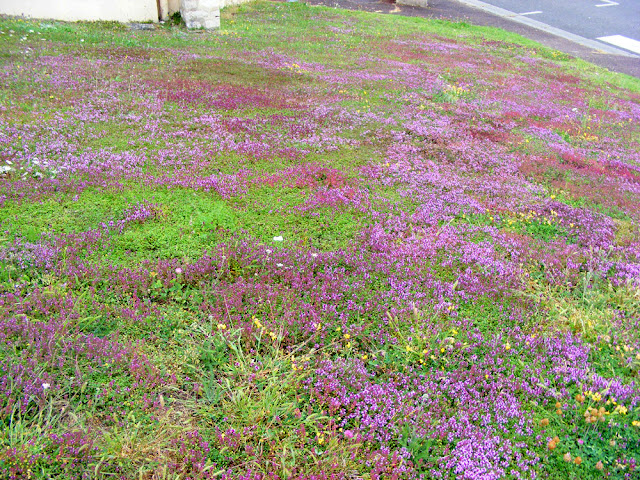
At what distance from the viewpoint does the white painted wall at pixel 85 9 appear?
51.4 ft

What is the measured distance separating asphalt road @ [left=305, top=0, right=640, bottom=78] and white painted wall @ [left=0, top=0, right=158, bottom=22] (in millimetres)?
14192

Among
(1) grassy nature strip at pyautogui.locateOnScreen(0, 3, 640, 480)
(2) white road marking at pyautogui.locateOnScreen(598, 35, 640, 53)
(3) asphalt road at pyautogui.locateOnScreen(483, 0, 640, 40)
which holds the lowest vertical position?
(1) grassy nature strip at pyautogui.locateOnScreen(0, 3, 640, 480)

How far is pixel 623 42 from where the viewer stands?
30625 millimetres

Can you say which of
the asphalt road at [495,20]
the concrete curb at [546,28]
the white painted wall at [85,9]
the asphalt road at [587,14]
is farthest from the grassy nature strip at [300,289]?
the asphalt road at [587,14]

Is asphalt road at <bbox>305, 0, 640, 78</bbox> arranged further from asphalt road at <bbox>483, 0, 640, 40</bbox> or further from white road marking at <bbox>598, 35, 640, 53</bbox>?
white road marking at <bbox>598, 35, 640, 53</bbox>

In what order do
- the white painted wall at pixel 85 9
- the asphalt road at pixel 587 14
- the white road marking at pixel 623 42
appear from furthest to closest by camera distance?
the asphalt road at pixel 587 14, the white road marking at pixel 623 42, the white painted wall at pixel 85 9

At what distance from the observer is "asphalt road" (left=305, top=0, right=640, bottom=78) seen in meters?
25.5

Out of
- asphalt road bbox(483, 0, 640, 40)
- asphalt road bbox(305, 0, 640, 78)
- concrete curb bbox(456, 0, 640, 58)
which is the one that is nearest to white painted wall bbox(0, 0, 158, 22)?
asphalt road bbox(305, 0, 640, 78)

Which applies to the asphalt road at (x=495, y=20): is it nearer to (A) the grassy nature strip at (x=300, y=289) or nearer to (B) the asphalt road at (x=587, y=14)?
(B) the asphalt road at (x=587, y=14)

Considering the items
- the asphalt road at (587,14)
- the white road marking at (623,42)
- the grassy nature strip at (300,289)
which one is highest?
the asphalt road at (587,14)

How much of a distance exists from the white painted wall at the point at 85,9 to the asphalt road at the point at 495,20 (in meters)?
14.2

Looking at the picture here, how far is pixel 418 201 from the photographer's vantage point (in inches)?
302

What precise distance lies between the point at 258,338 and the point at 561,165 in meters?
8.48

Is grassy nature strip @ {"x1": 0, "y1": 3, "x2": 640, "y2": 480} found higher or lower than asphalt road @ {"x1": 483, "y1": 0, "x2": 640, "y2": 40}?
lower
